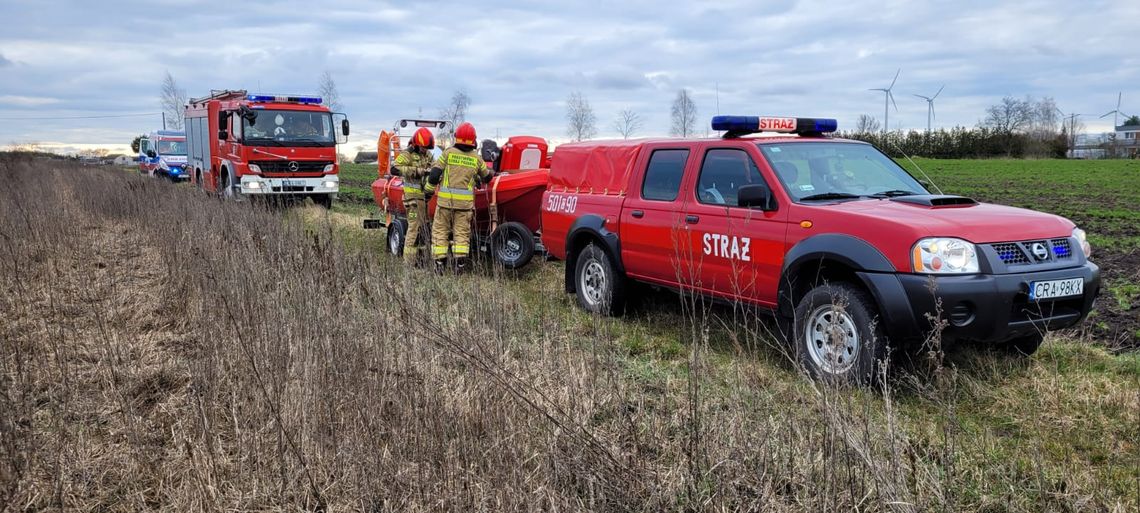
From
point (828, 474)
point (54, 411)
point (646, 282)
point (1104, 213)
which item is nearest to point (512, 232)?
point (646, 282)

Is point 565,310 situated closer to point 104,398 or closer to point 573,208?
point 573,208

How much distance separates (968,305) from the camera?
4.67 m

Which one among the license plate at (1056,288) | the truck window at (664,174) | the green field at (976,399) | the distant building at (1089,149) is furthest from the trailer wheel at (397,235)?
the distant building at (1089,149)

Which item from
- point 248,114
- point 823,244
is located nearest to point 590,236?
point 823,244

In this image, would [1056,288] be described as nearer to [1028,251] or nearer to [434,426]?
[1028,251]

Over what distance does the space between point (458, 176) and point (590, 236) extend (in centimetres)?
248

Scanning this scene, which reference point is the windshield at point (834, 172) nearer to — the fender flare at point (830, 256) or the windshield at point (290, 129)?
the fender flare at point (830, 256)

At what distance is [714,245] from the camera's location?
6.09 meters

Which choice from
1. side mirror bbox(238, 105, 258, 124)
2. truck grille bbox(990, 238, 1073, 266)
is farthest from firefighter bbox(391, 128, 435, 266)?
side mirror bbox(238, 105, 258, 124)

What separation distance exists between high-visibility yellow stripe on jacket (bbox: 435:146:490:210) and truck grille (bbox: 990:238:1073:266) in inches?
236

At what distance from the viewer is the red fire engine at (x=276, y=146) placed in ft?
58.0

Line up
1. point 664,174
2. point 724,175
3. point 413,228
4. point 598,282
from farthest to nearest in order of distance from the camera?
point 413,228 < point 598,282 < point 664,174 < point 724,175

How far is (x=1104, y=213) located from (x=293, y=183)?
17802 mm

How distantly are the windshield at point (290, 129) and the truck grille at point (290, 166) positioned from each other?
41 centimetres
